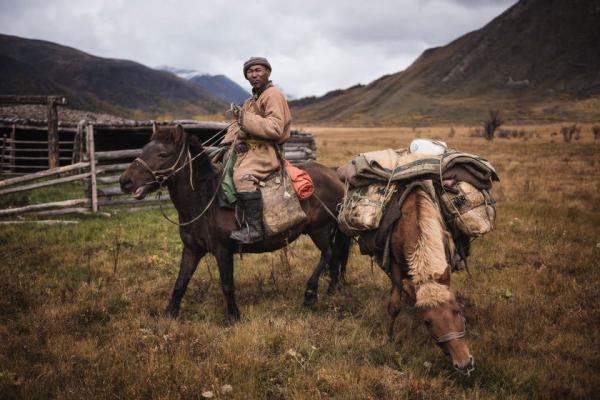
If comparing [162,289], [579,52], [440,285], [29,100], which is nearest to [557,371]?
[440,285]

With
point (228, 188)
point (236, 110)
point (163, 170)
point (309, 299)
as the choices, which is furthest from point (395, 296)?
point (163, 170)

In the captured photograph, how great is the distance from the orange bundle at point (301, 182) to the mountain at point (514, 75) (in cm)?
7480

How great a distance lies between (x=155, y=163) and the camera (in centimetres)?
423

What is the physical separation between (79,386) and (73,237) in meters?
5.69

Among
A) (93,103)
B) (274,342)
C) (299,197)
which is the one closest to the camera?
(274,342)

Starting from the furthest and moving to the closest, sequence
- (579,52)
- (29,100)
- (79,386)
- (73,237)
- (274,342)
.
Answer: (579,52), (29,100), (73,237), (274,342), (79,386)

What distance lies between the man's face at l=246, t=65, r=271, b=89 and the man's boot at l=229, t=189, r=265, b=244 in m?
1.33

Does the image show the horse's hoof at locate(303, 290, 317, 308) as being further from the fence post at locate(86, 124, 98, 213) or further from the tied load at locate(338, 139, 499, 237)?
the fence post at locate(86, 124, 98, 213)

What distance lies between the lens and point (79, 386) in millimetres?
3178

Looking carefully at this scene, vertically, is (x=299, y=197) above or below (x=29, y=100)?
below

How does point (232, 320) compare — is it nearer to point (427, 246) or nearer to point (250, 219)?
point (250, 219)

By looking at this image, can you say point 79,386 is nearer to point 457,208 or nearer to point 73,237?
point 457,208

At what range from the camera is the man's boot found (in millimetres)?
4422

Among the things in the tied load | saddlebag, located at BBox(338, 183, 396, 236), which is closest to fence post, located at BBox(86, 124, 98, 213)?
saddlebag, located at BBox(338, 183, 396, 236)
